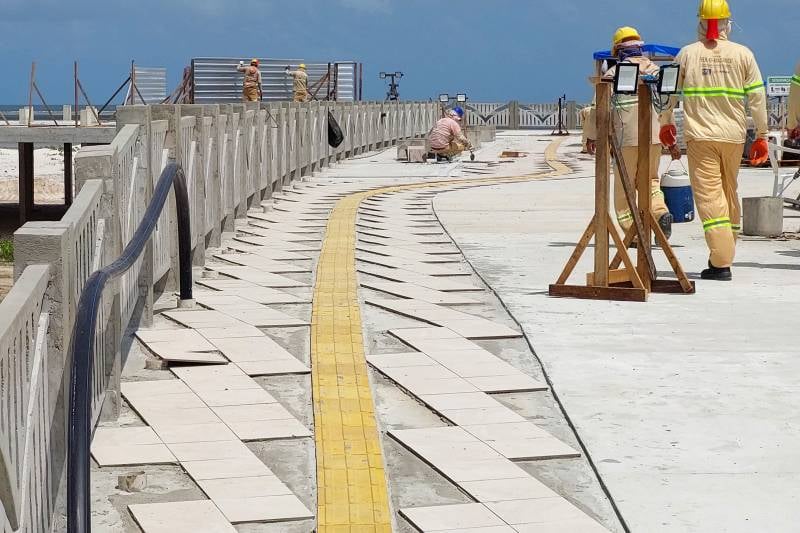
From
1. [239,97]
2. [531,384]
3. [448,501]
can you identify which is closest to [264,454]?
[448,501]

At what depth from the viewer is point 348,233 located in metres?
14.4

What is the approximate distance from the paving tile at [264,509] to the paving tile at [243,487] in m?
0.05

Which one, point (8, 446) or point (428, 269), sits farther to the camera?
point (428, 269)

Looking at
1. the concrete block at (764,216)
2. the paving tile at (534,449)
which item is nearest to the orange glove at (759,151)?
the concrete block at (764,216)

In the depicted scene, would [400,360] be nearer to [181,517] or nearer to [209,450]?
[209,450]

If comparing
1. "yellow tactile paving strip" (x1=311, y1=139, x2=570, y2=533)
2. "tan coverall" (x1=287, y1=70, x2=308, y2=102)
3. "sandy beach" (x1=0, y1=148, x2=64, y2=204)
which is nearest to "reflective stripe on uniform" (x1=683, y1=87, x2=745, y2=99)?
"yellow tactile paving strip" (x1=311, y1=139, x2=570, y2=533)

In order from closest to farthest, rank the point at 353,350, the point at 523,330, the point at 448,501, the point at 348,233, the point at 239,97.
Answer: the point at 448,501, the point at 353,350, the point at 523,330, the point at 348,233, the point at 239,97

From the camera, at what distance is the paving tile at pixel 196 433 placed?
6.27 m

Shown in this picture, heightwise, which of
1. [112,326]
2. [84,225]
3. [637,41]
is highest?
[637,41]

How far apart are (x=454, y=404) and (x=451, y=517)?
1.67m

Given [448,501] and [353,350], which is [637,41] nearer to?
[353,350]

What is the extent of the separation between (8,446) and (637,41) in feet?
28.1

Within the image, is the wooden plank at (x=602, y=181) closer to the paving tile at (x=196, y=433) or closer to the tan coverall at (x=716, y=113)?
the tan coverall at (x=716, y=113)

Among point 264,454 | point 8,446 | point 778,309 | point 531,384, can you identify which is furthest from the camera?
point 778,309
